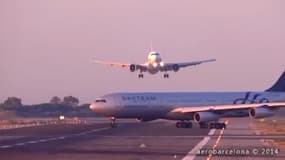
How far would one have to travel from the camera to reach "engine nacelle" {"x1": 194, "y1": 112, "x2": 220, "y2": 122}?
210 feet

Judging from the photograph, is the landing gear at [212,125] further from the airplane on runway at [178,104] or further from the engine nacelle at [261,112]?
the engine nacelle at [261,112]

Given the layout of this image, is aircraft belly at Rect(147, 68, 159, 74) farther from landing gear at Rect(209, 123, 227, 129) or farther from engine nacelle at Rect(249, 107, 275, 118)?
engine nacelle at Rect(249, 107, 275, 118)

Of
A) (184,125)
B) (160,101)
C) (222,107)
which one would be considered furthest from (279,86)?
(160,101)

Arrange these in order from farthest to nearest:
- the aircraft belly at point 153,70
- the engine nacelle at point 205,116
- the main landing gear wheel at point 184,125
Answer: the aircraft belly at point 153,70 < the main landing gear wheel at point 184,125 < the engine nacelle at point 205,116

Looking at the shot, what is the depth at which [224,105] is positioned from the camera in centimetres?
6700

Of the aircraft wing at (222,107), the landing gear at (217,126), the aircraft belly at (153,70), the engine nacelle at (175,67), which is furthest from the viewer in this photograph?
the aircraft belly at (153,70)

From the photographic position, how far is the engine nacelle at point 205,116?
6400 cm

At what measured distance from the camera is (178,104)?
225 feet

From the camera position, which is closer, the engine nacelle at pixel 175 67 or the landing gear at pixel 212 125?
the landing gear at pixel 212 125

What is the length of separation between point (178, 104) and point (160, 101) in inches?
68.1

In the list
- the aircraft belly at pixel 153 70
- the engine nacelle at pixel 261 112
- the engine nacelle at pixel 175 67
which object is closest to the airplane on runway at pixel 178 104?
the engine nacelle at pixel 261 112

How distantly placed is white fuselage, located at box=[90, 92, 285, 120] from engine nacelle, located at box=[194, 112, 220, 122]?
268 cm

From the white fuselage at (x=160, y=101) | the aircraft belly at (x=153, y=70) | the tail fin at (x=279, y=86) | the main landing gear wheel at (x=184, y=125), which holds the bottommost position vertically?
the main landing gear wheel at (x=184, y=125)

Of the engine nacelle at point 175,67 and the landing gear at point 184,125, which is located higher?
the engine nacelle at point 175,67
